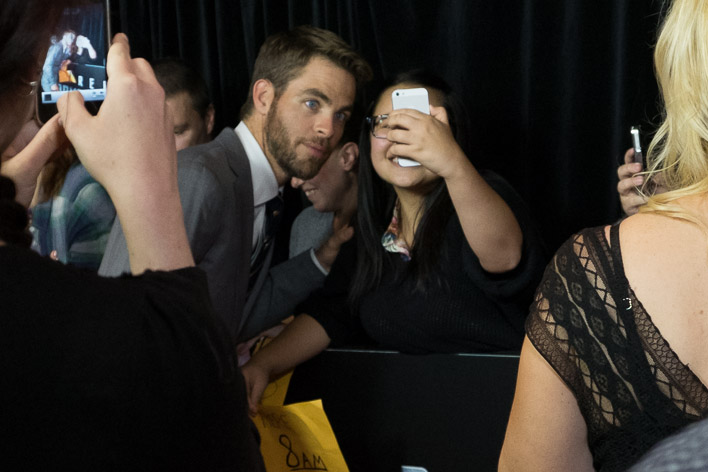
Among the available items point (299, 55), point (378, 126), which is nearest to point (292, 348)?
point (378, 126)

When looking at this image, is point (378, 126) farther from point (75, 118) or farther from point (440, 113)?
point (75, 118)

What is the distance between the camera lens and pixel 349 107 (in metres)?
2.08

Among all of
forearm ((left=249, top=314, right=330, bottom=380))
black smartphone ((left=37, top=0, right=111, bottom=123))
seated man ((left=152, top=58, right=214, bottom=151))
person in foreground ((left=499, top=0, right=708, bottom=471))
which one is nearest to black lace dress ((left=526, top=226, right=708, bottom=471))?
person in foreground ((left=499, top=0, right=708, bottom=471))

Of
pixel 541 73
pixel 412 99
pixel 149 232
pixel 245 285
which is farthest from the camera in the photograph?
pixel 541 73

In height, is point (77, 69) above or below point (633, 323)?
above

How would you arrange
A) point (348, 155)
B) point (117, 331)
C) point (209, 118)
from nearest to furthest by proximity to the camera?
point (117, 331), point (348, 155), point (209, 118)

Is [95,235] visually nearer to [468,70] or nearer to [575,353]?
[575,353]

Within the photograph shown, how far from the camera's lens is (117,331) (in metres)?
0.51

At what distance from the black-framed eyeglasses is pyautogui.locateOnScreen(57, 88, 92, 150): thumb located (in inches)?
44.9

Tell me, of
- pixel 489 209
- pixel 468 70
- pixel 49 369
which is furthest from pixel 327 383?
pixel 49 369

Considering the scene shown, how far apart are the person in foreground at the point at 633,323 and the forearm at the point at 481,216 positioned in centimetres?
70

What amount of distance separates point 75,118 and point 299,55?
1.44 meters

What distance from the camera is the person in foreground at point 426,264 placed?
1603mm

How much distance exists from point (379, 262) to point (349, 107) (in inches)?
19.5
